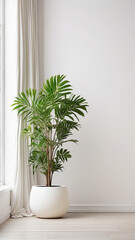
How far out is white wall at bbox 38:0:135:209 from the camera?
4.24 metres

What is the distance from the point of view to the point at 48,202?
352 centimetres

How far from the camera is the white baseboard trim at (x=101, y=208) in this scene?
4160 mm

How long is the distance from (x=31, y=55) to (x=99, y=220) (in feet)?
6.40

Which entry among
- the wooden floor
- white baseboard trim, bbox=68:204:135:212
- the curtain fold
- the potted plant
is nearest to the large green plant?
the potted plant

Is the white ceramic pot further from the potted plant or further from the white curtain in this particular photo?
the white curtain

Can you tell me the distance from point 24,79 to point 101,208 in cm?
174

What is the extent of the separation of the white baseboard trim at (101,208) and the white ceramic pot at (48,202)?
0.61 m

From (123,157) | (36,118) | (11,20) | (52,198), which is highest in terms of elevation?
(11,20)

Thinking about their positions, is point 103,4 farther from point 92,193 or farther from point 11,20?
point 92,193

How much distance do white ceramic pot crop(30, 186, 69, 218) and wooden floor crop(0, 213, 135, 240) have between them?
2.7 inches

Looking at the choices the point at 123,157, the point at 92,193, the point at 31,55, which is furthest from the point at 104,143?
the point at 31,55

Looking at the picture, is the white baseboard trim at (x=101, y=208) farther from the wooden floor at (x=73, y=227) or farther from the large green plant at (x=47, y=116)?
the large green plant at (x=47, y=116)

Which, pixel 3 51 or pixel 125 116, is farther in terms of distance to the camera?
pixel 125 116

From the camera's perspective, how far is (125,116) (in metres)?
4.31
